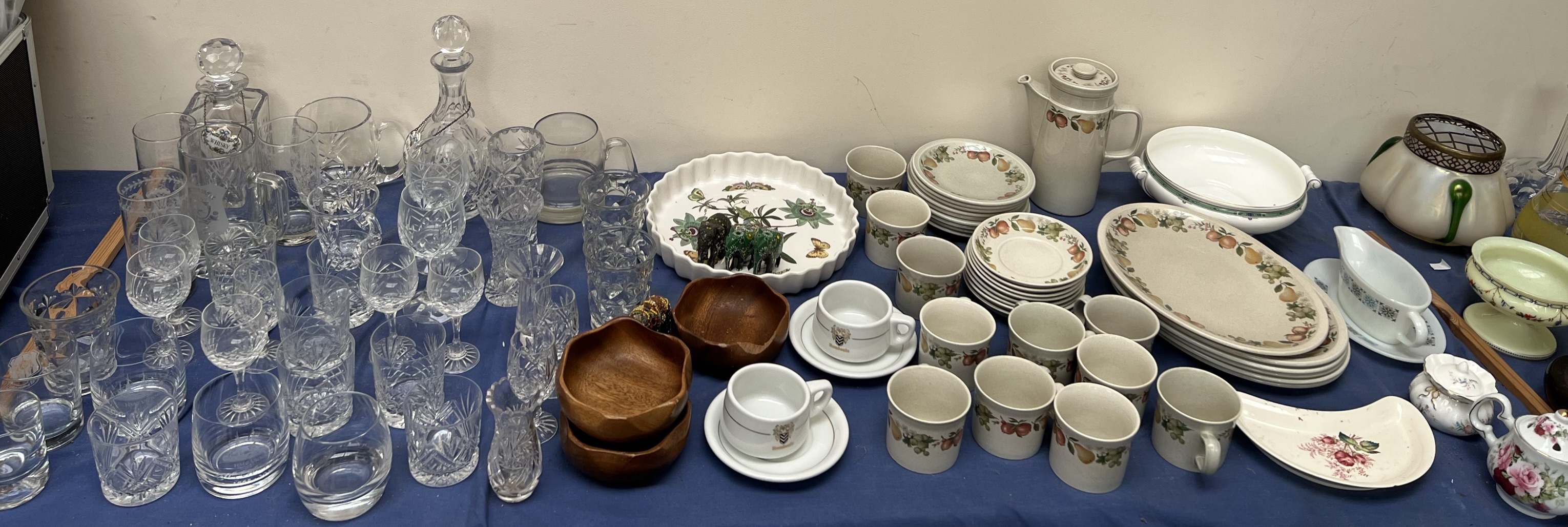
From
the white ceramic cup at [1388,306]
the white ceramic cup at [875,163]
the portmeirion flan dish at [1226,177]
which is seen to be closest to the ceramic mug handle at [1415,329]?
the white ceramic cup at [1388,306]

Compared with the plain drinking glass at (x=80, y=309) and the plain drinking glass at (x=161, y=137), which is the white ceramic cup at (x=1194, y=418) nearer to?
the plain drinking glass at (x=80, y=309)

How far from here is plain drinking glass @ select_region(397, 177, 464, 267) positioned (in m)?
1.38

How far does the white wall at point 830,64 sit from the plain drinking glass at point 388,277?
0.45m

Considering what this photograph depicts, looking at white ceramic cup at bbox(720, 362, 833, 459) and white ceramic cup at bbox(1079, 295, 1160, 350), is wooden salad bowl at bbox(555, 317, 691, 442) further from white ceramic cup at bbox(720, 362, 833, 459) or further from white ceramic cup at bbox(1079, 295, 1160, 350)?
white ceramic cup at bbox(1079, 295, 1160, 350)

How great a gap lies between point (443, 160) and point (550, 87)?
247 mm

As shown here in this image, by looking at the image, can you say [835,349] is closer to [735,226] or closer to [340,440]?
[735,226]

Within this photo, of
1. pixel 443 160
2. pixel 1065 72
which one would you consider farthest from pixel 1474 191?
pixel 443 160

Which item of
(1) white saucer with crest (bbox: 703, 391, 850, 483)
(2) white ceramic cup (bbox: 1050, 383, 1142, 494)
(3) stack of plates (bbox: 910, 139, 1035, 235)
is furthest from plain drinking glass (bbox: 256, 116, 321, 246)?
(2) white ceramic cup (bbox: 1050, 383, 1142, 494)

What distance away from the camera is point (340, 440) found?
1135 mm

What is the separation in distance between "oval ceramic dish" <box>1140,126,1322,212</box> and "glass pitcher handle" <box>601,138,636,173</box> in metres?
0.83

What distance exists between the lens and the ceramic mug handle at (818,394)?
4.03 ft

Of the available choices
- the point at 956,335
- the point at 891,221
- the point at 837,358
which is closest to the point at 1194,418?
the point at 956,335

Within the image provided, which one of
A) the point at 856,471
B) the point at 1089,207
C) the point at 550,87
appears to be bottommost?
the point at 856,471

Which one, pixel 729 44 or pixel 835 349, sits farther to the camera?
pixel 729 44
